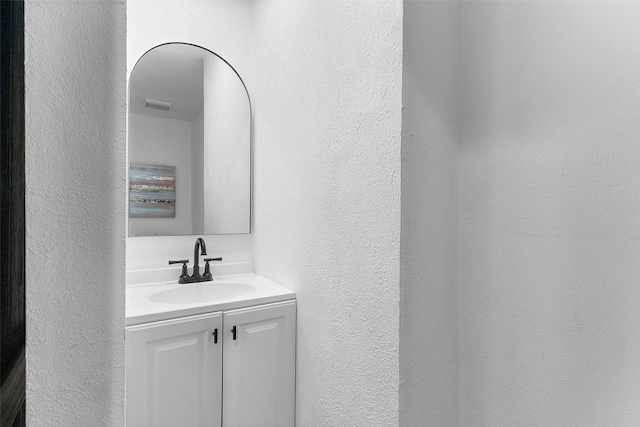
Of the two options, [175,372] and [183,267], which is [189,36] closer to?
[183,267]

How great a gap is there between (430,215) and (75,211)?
2.84 ft

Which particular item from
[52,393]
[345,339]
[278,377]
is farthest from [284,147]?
[52,393]

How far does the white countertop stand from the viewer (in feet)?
3.85

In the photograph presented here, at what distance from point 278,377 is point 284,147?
1012 mm

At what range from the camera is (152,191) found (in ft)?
5.40

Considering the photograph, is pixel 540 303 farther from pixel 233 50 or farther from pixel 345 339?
pixel 233 50

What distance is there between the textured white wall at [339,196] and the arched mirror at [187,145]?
0.89 ft

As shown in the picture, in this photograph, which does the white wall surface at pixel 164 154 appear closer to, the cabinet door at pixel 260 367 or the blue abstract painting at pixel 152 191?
the blue abstract painting at pixel 152 191

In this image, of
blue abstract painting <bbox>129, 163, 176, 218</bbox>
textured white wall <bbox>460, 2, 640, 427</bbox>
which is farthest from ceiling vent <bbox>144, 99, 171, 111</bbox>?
textured white wall <bbox>460, 2, 640, 427</bbox>

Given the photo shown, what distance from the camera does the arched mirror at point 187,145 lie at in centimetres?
162

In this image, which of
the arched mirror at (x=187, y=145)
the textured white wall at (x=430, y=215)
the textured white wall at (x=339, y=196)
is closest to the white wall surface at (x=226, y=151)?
the arched mirror at (x=187, y=145)

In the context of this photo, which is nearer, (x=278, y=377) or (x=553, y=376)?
(x=553, y=376)

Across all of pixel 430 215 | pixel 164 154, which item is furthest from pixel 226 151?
pixel 430 215

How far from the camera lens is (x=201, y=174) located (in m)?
1.74
